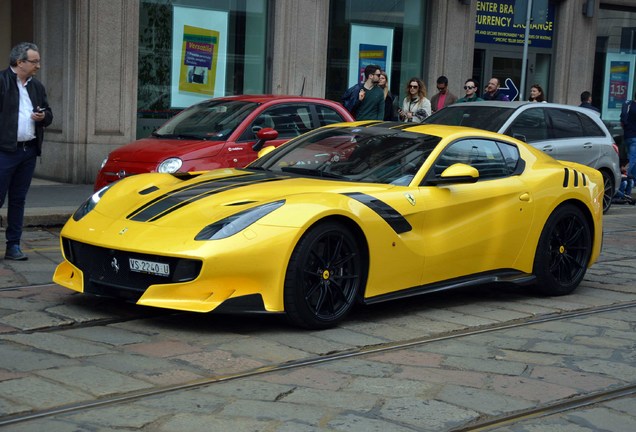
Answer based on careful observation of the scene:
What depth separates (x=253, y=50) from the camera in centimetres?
1823

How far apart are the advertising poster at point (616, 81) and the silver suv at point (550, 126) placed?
1014 centimetres

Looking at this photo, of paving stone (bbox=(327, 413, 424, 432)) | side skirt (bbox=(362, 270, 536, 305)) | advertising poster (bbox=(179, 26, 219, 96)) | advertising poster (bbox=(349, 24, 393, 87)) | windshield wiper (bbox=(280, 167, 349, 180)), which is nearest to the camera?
paving stone (bbox=(327, 413, 424, 432))

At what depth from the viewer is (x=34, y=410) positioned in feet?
16.4

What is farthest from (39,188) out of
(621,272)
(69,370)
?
(69,370)

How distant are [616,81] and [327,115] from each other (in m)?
14.2

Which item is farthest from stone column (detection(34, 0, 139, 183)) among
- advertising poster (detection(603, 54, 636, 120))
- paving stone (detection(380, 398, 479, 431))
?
advertising poster (detection(603, 54, 636, 120))

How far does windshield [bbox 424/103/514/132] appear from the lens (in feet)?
44.6

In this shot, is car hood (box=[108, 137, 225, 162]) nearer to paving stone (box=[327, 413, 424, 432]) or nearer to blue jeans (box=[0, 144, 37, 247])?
blue jeans (box=[0, 144, 37, 247])

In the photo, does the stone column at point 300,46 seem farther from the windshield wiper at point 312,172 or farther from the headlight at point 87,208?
the headlight at point 87,208

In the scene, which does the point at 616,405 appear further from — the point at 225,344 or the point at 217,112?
the point at 217,112

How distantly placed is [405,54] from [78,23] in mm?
7373

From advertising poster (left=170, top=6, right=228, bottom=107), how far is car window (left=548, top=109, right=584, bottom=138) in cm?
580

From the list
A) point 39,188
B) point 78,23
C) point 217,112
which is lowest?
point 39,188

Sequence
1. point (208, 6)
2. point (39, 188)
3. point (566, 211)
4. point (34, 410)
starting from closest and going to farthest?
point (34, 410) < point (566, 211) < point (39, 188) < point (208, 6)
